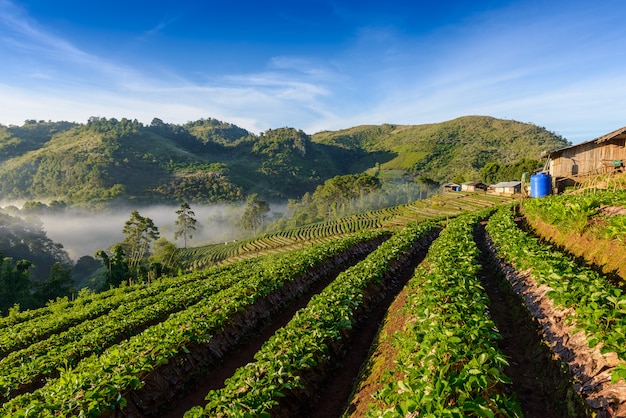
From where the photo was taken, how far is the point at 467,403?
4871mm

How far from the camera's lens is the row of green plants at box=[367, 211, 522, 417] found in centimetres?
519

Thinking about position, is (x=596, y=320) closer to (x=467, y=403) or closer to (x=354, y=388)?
(x=467, y=403)

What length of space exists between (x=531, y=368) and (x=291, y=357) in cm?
645

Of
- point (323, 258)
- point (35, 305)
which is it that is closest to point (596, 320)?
point (323, 258)

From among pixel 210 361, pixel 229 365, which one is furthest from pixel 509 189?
pixel 210 361

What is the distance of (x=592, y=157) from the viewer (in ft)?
116

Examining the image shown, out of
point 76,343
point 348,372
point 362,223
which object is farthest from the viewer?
point 362,223

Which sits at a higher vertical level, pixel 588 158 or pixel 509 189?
pixel 588 158

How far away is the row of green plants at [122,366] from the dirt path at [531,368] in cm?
1018

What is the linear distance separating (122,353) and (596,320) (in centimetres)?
1361

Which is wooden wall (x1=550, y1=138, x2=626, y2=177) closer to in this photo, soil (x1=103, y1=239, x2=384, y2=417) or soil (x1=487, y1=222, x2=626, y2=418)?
soil (x1=487, y1=222, x2=626, y2=418)

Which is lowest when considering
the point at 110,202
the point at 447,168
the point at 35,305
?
the point at 35,305

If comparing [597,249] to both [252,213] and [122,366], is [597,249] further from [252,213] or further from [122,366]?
[252,213]

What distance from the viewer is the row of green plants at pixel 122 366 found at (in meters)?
8.32
